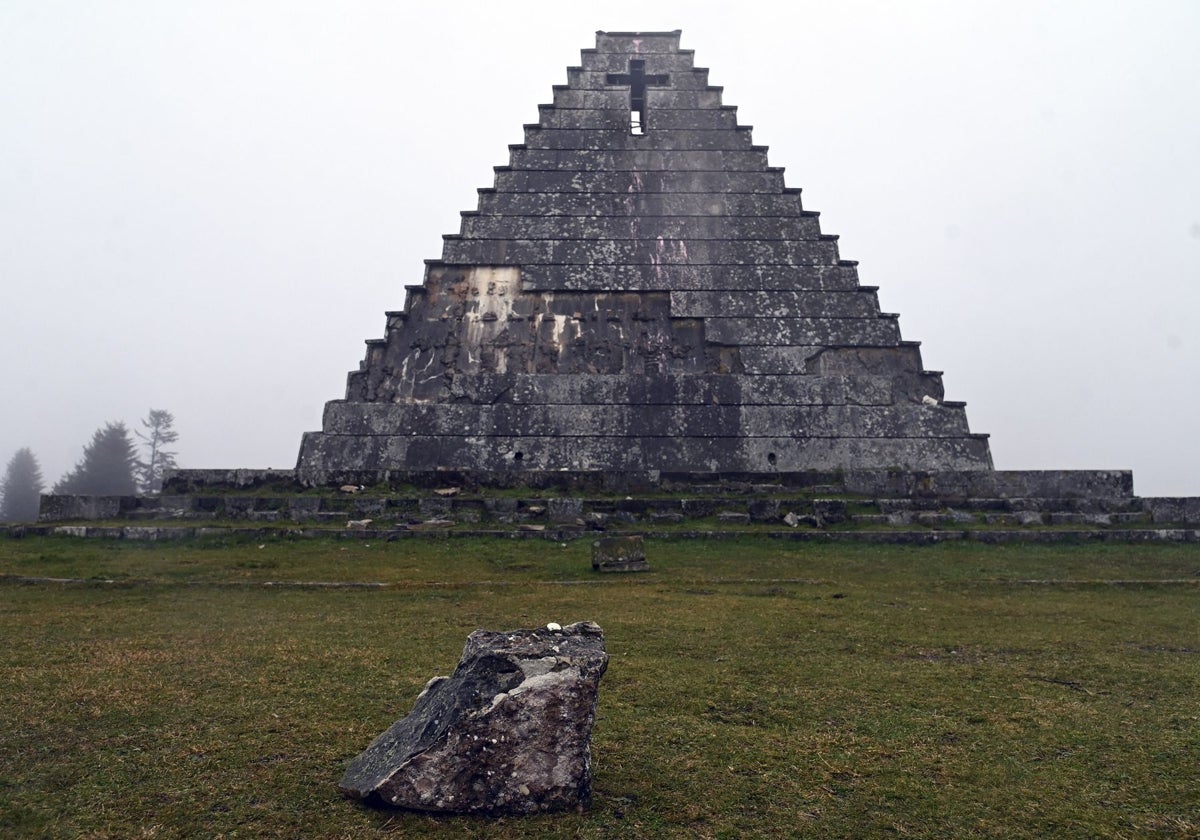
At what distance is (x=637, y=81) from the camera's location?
81.0 ft

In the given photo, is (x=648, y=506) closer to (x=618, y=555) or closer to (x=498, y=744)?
(x=618, y=555)

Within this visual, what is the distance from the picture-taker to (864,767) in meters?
3.88

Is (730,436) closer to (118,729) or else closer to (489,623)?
(489,623)

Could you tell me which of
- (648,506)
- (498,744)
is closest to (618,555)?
(648,506)

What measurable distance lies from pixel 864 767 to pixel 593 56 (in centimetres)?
2423

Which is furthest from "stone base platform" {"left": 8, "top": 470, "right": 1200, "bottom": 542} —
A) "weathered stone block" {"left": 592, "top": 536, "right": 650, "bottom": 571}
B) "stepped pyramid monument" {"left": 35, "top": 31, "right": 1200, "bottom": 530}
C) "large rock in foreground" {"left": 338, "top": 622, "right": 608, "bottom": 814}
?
"large rock in foreground" {"left": 338, "top": 622, "right": 608, "bottom": 814}

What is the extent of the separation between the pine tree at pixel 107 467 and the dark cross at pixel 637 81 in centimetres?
2940

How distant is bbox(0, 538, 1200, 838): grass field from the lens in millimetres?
3389

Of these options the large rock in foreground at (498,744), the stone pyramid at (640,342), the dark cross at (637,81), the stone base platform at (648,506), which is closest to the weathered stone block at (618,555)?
the stone base platform at (648,506)

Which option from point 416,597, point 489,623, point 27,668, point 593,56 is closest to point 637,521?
point 416,597

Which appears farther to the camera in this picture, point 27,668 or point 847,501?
point 847,501

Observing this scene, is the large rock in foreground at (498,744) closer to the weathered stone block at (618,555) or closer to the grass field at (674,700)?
the grass field at (674,700)

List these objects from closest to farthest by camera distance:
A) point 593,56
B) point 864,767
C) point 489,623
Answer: point 864,767, point 489,623, point 593,56

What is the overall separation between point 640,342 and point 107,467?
3327cm
